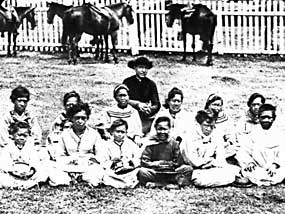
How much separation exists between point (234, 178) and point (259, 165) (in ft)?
0.64

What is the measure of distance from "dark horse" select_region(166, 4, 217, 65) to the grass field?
0.62 ft

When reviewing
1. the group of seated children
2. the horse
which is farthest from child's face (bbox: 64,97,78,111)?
the horse

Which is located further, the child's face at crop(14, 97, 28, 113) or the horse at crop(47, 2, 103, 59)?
the horse at crop(47, 2, 103, 59)

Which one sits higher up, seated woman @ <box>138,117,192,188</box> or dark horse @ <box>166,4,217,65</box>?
dark horse @ <box>166,4,217,65</box>

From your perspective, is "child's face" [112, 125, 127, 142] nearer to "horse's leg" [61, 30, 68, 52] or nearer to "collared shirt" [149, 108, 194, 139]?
"collared shirt" [149, 108, 194, 139]

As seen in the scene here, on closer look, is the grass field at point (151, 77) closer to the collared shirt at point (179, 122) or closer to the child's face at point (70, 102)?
the collared shirt at point (179, 122)

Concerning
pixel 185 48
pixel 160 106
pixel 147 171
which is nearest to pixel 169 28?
pixel 185 48

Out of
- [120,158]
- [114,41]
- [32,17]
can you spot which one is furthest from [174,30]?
[120,158]

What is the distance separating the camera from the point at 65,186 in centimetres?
497

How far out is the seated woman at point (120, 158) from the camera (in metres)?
4.97

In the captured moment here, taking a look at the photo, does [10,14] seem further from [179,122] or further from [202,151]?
[202,151]

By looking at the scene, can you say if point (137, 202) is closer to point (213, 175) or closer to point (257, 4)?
point (213, 175)

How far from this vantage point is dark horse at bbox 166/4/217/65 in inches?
220

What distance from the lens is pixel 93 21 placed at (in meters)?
5.90
